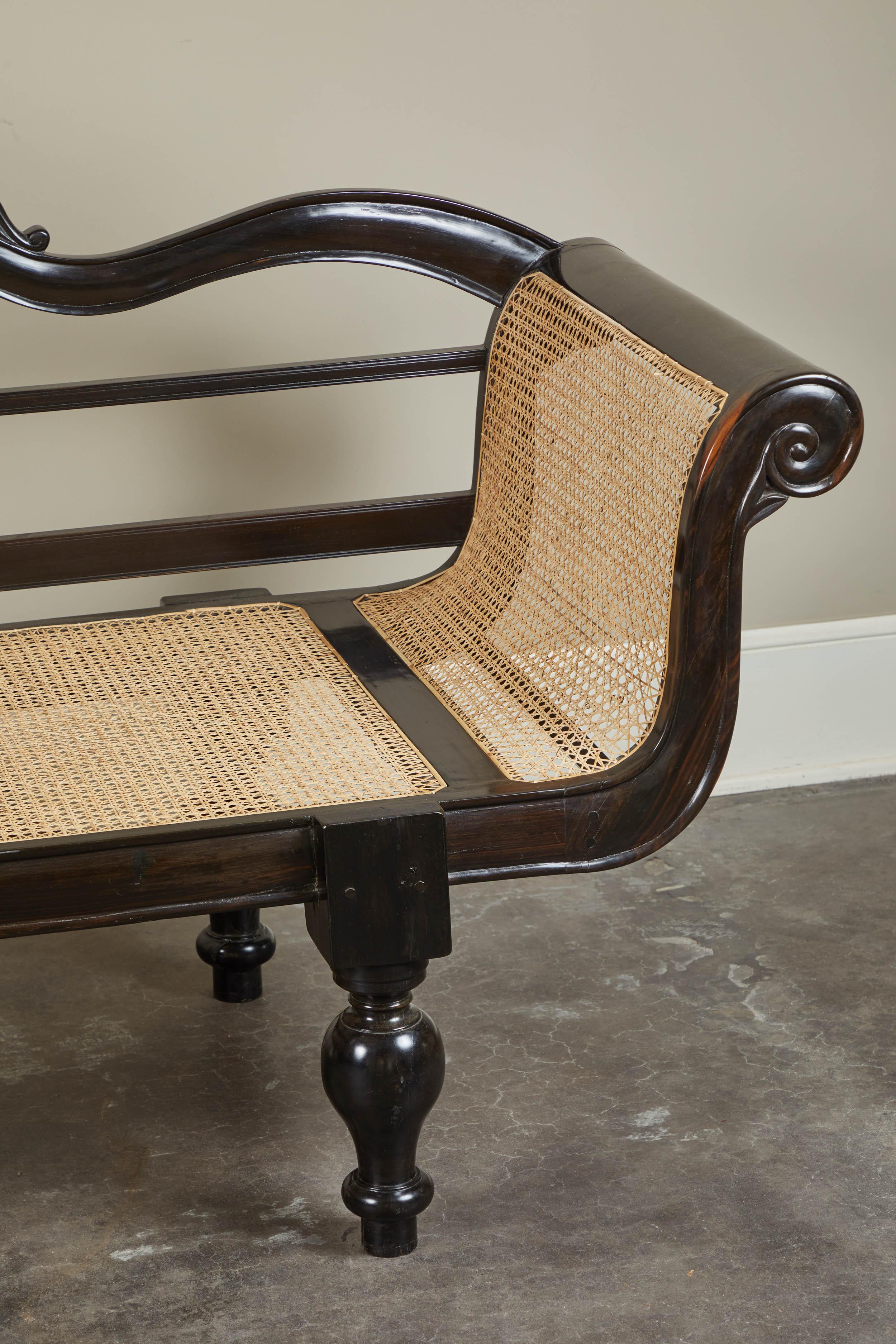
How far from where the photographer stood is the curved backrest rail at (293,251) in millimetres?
1415

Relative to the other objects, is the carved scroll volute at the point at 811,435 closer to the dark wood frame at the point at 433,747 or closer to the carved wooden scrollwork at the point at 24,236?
the dark wood frame at the point at 433,747

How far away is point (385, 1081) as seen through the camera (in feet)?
3.70

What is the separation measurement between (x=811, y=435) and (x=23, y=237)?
2.63ft

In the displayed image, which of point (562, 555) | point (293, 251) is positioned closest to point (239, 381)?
point (293, 251)

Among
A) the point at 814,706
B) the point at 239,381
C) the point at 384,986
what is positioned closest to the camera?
the point at 384,986

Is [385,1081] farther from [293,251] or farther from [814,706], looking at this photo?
[814,706]

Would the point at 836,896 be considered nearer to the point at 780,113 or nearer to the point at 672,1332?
the point at 672,1332

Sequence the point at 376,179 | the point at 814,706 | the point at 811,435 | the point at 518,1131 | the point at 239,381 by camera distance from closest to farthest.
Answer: the point at 811,435, the point at 518,1131, the point at 239,381, the point at 376,179, the point at 814,706

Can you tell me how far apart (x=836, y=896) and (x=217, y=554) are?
0.87 meters

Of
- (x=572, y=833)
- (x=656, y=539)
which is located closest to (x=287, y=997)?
(x=572, y=833)

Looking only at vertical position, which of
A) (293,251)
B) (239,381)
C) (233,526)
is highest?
(293,251)

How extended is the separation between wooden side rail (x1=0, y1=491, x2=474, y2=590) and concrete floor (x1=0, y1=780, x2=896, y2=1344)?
469 mm

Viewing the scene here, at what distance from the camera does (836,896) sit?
5.90 ft

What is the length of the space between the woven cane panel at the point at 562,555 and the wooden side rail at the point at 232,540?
0.05 m
